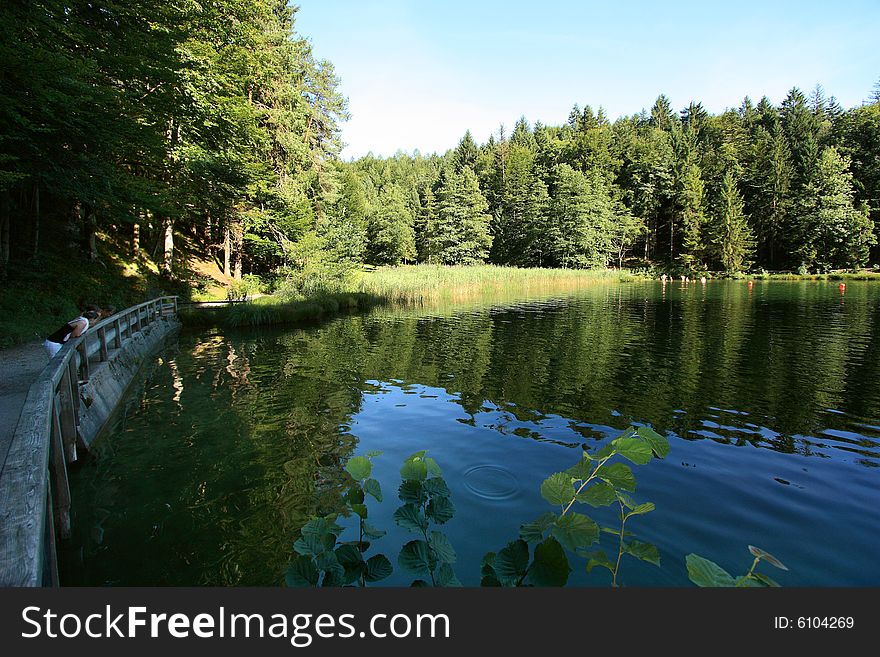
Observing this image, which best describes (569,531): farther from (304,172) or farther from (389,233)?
(389,233)

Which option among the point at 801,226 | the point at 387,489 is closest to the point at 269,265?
the point at 387,489

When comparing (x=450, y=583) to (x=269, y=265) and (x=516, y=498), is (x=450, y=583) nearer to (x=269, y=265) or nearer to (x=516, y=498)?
(x=516, y=498)

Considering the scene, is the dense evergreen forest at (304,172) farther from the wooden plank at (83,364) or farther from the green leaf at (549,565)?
the green leaf at (549,565)

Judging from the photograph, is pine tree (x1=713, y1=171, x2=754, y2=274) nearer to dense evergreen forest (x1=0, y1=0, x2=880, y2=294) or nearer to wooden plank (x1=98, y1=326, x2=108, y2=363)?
dense evergreen forest (x1=0, y1=0, x2=880, y2=294)

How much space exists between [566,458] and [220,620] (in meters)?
5.87

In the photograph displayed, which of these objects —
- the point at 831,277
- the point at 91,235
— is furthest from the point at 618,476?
the point at 831,277

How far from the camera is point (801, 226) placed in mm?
58188

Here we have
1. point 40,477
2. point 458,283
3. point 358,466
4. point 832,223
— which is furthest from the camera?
point 832,223

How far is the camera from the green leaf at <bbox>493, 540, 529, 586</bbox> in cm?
237

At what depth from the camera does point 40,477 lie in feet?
11.4

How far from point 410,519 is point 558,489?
32.2 inches

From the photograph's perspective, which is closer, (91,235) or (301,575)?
(301,575)

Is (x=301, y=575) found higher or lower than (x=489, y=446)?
higher

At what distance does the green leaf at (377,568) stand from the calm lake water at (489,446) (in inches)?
88.8
